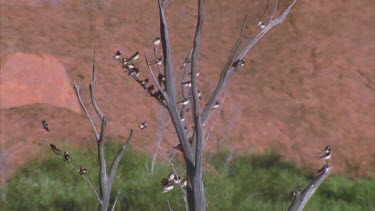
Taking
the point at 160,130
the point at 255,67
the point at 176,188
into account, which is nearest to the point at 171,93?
the point at 176,188

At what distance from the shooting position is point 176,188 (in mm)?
4801

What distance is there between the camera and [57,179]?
477 centimetres

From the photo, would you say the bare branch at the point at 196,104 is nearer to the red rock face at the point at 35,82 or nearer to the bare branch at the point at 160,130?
the bare branch at the point at 160,130

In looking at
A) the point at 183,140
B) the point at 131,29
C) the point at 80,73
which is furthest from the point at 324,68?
the point at 183,140

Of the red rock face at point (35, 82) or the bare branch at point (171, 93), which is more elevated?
the red rock face at point (35, 82)

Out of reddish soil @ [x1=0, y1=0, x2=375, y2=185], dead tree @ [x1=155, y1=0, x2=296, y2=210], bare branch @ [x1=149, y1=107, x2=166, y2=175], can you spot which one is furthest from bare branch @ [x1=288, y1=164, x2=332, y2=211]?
reddish soil @ [x1=0, y1=0, x2=375, y2=185]

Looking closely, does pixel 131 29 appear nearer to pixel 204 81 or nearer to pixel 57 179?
pixel 204 81

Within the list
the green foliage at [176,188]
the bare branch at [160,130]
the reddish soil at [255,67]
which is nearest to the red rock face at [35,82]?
the reddish soil at [255,67]

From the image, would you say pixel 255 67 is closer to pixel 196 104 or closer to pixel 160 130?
pixel 160 130

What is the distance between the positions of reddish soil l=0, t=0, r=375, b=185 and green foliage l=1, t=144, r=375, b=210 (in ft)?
0.73

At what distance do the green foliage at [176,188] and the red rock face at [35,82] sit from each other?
419 mm

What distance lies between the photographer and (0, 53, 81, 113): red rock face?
5.02 meters

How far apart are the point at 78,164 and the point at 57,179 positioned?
0.22m

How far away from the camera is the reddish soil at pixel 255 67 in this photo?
552 centimetres
